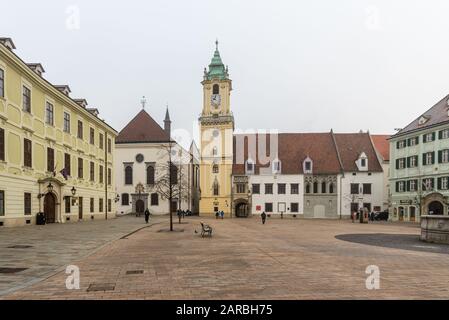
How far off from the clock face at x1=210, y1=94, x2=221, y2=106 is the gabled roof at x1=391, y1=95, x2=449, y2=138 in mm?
28769

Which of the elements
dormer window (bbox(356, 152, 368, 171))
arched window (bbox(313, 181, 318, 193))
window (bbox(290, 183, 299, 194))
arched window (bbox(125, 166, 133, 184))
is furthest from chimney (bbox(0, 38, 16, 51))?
dormer window (bbox(356, 152, 368, 171))

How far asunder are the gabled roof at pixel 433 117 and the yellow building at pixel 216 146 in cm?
2635

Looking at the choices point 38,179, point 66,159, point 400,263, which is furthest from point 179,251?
point 66,159

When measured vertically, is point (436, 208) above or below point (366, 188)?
below

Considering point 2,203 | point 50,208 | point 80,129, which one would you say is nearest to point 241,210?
point 80,129

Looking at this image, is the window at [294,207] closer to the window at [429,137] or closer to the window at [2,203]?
the window at [429,137]

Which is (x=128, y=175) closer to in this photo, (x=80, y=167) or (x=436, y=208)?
(x=80, y=167)

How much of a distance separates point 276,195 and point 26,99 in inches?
1635

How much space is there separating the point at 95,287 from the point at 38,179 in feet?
81.5

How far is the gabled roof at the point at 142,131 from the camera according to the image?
68688 millimetres

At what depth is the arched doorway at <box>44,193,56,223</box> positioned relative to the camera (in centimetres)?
3268

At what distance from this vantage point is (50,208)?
33438mm
